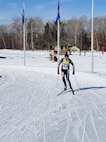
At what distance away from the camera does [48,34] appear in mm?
94312

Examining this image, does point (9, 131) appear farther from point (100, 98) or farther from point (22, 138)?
point (100, 98)

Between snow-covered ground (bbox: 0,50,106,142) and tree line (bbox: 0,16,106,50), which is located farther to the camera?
tree line (bbox: 0,16,106,50)

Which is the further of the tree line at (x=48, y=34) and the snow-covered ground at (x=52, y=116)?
the tree line at (x=48, y=34)

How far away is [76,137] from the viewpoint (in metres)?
7.10

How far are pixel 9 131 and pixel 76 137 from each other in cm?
166

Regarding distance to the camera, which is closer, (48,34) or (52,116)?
(52,116)

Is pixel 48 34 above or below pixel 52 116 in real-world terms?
above

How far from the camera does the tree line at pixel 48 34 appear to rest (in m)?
96.0

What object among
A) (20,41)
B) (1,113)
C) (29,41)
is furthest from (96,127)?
(20,41)

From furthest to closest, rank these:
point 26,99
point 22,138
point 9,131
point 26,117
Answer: point 26,99 → point 26,117 → point 9,131 → point 22,138

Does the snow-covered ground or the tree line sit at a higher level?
the tree line

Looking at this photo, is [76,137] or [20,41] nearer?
[76,137]

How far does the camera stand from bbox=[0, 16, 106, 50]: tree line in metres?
96.0

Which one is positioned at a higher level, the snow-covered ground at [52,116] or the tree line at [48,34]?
the tree line at [48,34]
